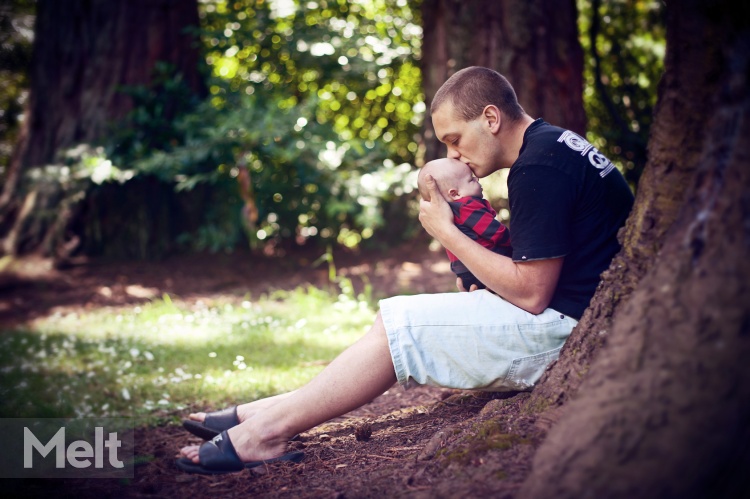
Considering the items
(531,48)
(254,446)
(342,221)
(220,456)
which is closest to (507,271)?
(254,446)

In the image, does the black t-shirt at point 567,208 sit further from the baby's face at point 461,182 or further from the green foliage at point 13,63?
the green foliage at point 13,63

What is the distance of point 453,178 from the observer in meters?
2.83

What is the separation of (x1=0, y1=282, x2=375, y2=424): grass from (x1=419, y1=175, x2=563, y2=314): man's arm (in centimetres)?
158

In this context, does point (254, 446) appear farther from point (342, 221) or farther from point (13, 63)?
point (13, 63)

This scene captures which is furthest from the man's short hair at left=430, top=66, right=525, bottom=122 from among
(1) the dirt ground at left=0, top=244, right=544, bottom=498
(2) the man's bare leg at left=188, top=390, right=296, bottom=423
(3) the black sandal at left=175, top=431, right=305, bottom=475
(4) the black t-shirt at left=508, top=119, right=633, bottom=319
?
(3) the black sandal at left=175, top=431, right=305, bottom=475

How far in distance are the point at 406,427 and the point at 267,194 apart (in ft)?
13.6

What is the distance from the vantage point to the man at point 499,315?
245 centimetres

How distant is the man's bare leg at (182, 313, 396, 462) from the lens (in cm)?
256

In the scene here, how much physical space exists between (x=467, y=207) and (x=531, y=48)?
3564 millimetres

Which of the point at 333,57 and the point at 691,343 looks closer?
the point at 691,343

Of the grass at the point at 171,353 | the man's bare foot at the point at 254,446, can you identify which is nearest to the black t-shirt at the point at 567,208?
the man's bare foot at the point at 254,446

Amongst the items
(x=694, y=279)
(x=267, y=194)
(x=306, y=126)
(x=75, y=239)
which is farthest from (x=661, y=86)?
(x=75, y=239)

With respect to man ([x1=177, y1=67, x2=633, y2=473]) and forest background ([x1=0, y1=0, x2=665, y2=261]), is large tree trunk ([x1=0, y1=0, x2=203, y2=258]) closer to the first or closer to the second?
forest background ([x1=0, y1=0, x2=665, y2=261])

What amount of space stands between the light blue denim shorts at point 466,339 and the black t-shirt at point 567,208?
168 millimetres
